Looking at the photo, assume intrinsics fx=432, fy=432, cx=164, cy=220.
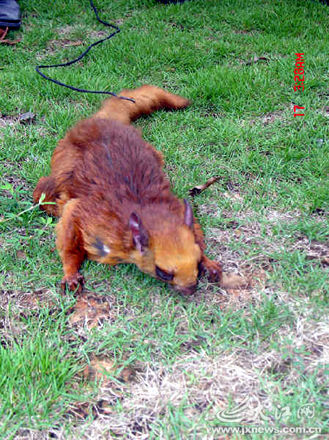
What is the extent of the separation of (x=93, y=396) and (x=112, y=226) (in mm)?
1068

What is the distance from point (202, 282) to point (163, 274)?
0.37 metres

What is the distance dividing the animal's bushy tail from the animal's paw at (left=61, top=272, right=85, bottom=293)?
1831mm

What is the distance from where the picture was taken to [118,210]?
2.90 meters

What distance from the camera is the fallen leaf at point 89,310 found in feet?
8.68

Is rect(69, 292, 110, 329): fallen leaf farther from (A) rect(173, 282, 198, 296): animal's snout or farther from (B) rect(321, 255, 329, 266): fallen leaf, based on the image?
(B) rect(321, 255, 329, 266): fallen leaf

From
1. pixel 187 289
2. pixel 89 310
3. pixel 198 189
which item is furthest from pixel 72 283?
pixel 198 189

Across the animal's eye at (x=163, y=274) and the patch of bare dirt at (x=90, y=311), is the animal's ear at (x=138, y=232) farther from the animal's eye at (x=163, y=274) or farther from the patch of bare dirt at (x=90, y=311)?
the patch of bare dirt at (x=90, y=311)

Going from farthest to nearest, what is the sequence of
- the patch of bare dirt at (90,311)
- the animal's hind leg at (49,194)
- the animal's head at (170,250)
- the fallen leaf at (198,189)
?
the fallen leaf at (198,189) < the animal's hind leg at (49,194) < the patch of bare dirt at (90,311) < the animal's head at (170,250)

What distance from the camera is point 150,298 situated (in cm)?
276

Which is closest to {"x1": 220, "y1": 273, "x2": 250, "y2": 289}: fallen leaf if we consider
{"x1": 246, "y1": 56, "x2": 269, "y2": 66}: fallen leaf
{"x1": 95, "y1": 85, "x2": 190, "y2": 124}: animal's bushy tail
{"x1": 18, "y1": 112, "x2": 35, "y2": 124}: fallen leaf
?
{"x1": 95, "y1": 85, "x2": 190, "y2": 124}: animal's bushy tail

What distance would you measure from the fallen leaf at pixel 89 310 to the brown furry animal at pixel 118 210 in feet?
0.33

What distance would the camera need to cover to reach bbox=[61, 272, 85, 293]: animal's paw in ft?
9.15

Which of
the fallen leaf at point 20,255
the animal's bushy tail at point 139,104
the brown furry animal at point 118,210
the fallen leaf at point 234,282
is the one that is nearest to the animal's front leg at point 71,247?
the brown furry animal at point 118,210
